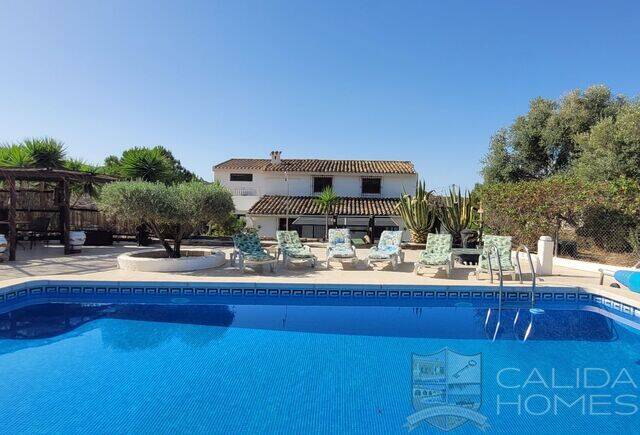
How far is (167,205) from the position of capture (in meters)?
14.5

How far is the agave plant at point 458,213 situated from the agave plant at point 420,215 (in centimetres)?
119

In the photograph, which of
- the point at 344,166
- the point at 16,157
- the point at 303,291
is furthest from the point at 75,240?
the point at 344,166

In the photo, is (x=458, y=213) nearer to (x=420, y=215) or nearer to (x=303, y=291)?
(x=420, y=215)

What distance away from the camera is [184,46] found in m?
18.5

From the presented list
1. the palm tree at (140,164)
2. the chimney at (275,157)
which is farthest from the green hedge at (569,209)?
the chimney at (275,157)

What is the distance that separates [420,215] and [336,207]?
8.34 meters

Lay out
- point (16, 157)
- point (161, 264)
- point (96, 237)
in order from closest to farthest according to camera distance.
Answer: point (161, 264)
point (16, 157)
point (96, 237)

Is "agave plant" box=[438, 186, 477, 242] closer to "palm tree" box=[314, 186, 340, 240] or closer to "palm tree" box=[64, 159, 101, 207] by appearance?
"palm tree" box=[314, 186, 340, 240]

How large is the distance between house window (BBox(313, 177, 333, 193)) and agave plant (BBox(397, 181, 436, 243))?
33.2 feet

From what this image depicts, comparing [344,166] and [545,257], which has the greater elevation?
[344,166]

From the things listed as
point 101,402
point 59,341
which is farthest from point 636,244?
point 59,341

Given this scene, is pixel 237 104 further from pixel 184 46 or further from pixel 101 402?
pixel 101 402

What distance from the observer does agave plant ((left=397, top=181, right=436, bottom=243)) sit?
80.4 ft

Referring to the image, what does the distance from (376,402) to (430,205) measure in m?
21.0
